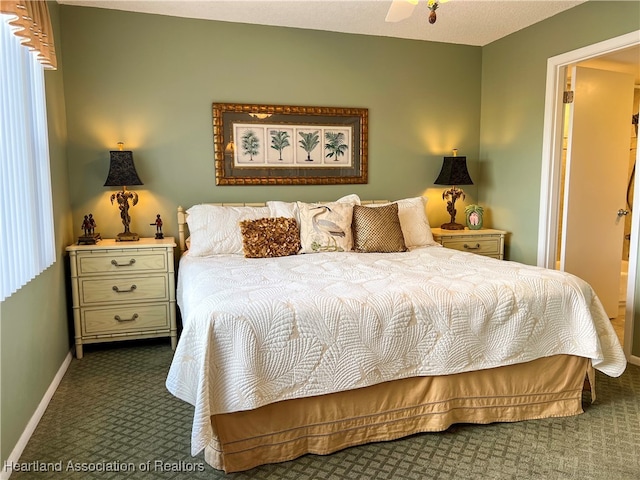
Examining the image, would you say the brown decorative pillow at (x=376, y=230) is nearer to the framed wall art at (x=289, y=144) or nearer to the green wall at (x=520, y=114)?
the framed wall art at (x=289, y=144)

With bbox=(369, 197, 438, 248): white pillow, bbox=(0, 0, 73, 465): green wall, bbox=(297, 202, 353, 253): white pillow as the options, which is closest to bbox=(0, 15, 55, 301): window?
bbox=(0, 0, 73, 465): green wall

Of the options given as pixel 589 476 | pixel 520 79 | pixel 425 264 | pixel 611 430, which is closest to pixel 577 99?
pixel 520 79

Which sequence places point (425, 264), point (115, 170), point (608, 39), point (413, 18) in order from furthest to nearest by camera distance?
1. point (413, 18)
2. point (115, 170)
3. point (608, 39)
4. point (425, 264)

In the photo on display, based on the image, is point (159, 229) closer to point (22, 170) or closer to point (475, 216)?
point (22, 170)

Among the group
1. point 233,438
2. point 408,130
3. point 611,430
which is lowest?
point 611,430

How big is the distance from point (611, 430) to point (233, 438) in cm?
180

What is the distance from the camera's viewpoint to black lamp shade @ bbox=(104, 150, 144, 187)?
3393 mm

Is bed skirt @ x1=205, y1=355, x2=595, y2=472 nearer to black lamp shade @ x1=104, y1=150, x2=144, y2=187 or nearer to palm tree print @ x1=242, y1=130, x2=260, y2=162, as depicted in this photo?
black lamp shade @ x1=104, y1=150, x2=144, y2=187

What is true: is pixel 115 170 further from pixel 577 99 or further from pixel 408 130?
pixel 577 99

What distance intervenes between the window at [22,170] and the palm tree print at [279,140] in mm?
1677

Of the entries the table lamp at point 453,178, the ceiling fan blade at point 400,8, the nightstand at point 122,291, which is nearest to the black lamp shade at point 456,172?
the table lamp at point 453,178

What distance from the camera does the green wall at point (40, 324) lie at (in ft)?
6.44

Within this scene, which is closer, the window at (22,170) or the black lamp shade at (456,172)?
the window at (22,170)

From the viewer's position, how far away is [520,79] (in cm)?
401
